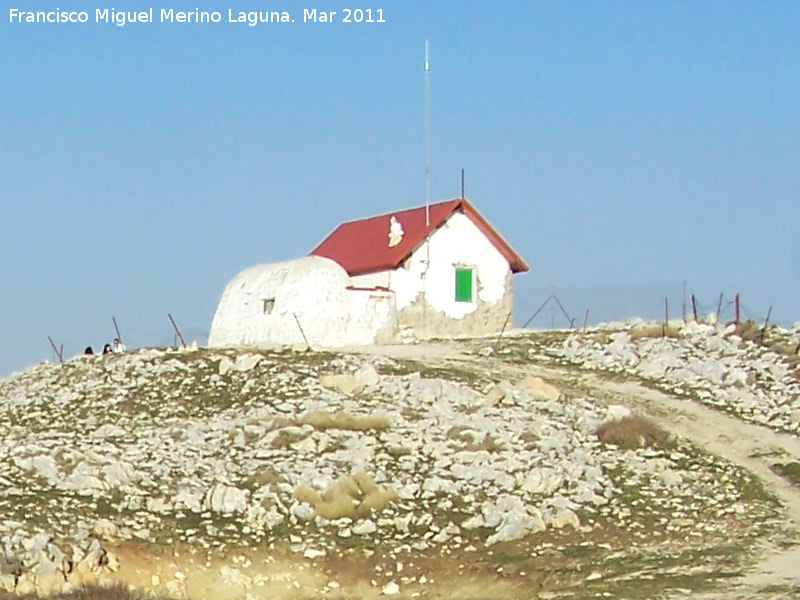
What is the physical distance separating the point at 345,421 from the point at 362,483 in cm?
396

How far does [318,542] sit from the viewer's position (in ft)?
74.1

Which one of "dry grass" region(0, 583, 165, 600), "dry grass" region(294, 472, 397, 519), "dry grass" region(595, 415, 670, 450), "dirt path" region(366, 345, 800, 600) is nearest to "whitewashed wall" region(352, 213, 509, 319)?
"dirt path" region(366, 345, 800, 600)

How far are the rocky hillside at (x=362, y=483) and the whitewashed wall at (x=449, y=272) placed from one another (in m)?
9.02

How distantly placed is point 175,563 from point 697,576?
26.1 feet

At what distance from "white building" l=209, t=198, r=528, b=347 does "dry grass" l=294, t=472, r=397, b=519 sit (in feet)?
57.2

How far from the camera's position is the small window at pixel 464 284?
45438mm

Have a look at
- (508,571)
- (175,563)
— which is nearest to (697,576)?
(508,571)

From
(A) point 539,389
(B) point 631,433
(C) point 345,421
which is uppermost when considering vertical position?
(A) point 539,389

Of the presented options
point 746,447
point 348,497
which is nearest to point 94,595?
point 348,497

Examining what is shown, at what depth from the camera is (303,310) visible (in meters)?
42.2

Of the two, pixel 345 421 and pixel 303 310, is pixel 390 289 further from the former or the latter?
pixel 345 421

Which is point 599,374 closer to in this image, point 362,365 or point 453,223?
point 362,365

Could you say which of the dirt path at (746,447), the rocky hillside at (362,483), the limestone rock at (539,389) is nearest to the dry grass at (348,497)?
the rocky hillside at (362,483)

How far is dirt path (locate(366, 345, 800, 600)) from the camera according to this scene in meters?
19.3
